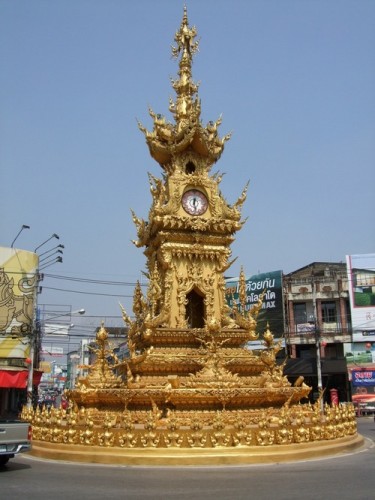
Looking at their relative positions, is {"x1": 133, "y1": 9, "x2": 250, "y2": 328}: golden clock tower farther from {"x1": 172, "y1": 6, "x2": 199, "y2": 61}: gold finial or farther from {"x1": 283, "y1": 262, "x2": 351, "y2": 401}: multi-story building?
{"x1": 283, "y1": 262, "x2": 351, "y2": 401}: multi-story building

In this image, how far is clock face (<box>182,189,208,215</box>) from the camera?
21438 mm

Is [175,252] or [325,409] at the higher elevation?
[175,252]

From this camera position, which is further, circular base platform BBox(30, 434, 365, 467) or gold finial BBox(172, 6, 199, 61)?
gold finial BBox(172, 6, 199, 61)

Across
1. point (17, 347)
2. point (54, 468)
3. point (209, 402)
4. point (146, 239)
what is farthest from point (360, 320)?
point (54, 468)

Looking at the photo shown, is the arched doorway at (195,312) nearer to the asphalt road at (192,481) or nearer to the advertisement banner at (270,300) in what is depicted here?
the asphalt road at (192,481)

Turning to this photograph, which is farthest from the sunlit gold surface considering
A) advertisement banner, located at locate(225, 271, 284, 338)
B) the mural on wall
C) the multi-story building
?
advertisement banner, located at locate(225, 271, 284, 338)

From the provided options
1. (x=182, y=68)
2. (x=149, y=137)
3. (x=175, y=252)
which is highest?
(x=182, y=68)

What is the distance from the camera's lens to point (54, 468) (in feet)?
45.3

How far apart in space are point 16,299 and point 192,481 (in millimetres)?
33751

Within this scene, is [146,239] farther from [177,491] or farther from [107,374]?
[177,491]

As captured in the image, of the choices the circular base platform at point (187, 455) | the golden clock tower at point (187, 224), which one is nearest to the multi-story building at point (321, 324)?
the golden clock tower at point (187, 224)

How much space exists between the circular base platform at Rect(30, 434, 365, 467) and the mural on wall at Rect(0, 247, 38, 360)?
27518 millimetres

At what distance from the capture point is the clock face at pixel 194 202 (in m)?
21.4

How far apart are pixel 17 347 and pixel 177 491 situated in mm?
33738
